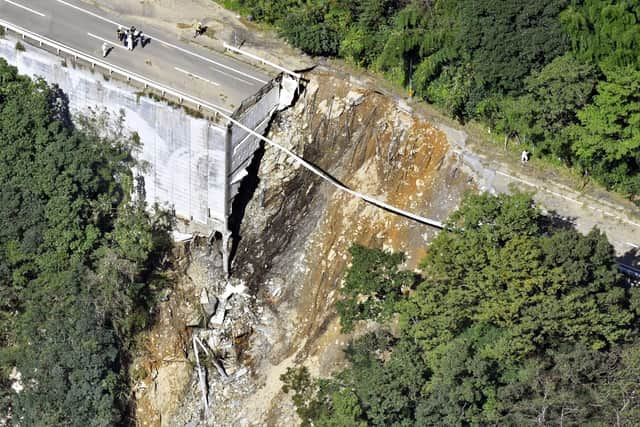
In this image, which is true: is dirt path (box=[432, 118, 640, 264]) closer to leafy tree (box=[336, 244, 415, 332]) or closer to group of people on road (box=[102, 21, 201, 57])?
leafy tree (box=[336, 244, 415, 332])

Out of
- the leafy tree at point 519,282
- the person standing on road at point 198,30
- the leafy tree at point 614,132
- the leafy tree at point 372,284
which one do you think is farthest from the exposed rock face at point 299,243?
the person standing on road at point 198,30

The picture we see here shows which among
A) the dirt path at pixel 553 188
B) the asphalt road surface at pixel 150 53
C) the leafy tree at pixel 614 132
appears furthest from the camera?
the asphalt road surface at pixel 150 53

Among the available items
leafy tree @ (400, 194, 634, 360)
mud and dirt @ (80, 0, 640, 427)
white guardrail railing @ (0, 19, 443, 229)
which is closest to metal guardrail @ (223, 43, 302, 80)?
white guardrail railing @ (0, 19, 443, 229)

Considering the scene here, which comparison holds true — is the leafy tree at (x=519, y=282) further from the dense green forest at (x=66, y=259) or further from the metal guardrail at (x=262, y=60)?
the dense green forest at (x=66, y=259)

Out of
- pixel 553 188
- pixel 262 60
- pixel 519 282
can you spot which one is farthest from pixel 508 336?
pixel 262 60

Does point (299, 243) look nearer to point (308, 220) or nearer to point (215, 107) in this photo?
point (308, 220)

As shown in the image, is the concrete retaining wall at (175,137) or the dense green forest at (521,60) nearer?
the dense green forest at (521,60)
